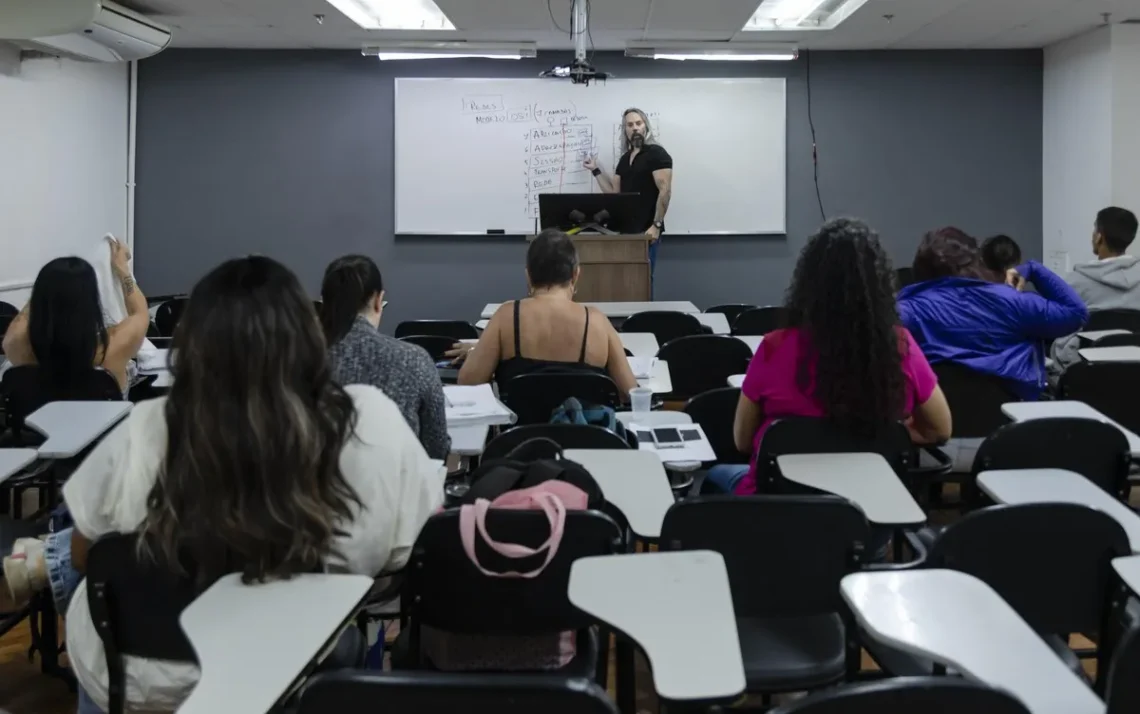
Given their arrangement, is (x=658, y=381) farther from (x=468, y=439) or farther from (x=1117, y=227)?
(x=1117, y=227)

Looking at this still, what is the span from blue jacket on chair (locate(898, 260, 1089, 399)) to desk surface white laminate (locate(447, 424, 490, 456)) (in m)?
1.53

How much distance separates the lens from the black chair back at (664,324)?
16.7 ft

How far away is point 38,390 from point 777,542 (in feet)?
9.03

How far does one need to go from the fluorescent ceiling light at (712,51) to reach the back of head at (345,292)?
5039 mm

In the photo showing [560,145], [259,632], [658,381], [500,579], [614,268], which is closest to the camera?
[259,632]

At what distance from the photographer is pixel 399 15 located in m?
7.20

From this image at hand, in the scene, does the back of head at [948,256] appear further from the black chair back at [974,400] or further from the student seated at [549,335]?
the student seated at [549,335]

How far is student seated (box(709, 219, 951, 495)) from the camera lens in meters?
2.52

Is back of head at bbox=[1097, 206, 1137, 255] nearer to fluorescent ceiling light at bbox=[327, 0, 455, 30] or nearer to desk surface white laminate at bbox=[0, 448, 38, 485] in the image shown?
fluorescent ceiling light at bbox=[327, 0, 455, 30]

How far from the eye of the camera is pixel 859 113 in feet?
26.7

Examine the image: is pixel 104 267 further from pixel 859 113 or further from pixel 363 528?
pixel 859 113

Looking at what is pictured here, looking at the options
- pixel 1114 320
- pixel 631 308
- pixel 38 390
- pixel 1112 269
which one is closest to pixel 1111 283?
pixel 1112 269

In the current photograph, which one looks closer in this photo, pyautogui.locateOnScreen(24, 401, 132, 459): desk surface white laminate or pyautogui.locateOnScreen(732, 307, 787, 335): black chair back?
pyautogui.locateOnScreen(24, 401, 132, 459): desk surface white laminate

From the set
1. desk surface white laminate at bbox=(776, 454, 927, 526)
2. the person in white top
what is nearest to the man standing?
desk surface white laminate at bbox=(776, 454, 927, 526)
